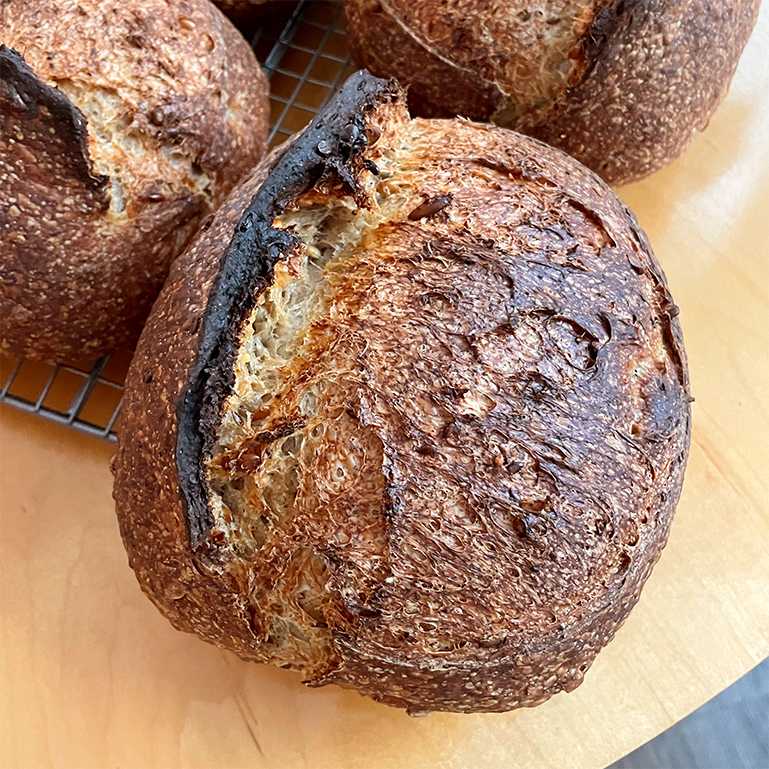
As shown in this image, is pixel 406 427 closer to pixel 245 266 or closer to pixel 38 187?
pixel 245 266

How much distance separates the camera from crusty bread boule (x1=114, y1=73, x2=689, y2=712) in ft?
3.21

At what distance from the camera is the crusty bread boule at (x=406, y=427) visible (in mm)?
978

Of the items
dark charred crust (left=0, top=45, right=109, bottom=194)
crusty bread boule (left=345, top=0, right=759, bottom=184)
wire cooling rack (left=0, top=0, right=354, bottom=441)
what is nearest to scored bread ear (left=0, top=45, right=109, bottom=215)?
dark charred crust (left=0, top=45, right=109, bottom=194)

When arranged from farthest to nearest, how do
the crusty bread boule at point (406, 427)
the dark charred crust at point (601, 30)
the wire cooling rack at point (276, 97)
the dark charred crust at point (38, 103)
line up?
the wire cooling rack at point (276, 97) → the dark charred crust at point (601, 30) → the dark charred crust at point (38, 103) → the crusty bread boule at point (406, 427)

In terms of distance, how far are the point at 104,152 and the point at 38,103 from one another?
0.38 ft

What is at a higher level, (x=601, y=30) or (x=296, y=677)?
(x=601, y=30)

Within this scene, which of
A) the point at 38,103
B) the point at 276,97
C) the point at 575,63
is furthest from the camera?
the point at 276,97

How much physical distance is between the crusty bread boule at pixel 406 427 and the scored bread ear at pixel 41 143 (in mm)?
228

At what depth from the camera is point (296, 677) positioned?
4.36ft

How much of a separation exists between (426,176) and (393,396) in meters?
0.31

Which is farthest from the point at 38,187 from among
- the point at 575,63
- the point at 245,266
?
the point at 575,63

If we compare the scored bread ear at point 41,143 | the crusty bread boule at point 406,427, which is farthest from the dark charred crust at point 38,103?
the crusty bread boule at point 406,427

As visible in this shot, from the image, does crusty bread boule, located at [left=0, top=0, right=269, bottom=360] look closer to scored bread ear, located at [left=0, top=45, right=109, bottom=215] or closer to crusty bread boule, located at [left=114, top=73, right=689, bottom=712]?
scored bread ear, located at [left=0, top=45, right=109, bottom=215]

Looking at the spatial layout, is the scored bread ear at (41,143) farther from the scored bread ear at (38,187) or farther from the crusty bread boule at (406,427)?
the crusty bread boule at (406,427)
